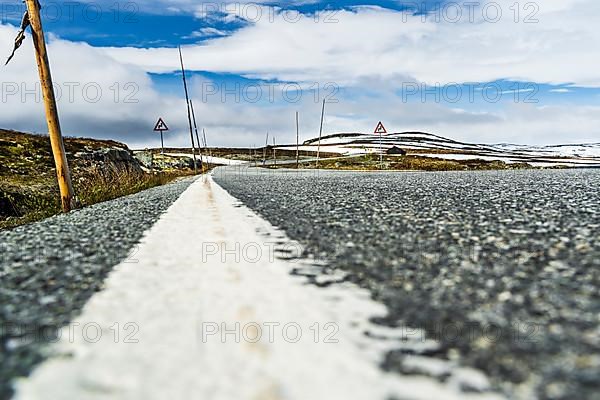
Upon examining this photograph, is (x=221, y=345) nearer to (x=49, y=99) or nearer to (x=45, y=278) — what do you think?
(x=45, y=278)

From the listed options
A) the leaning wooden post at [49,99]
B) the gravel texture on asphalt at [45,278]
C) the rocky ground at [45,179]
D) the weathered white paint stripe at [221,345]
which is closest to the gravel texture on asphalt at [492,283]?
the weathered white paint stripe at [221,345]

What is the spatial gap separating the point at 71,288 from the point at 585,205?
5.87 metres

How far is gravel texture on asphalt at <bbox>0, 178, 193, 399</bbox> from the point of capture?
167cm

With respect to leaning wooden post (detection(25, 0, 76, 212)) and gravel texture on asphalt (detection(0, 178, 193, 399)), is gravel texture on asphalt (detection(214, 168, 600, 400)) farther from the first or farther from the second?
leaning wooden post (detection(25, 0, 76, 212))

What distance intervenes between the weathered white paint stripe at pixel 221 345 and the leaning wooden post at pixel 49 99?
736cm

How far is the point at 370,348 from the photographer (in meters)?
1.56

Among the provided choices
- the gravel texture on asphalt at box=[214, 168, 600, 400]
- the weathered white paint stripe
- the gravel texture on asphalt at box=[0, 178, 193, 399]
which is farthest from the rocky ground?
the gravel texture on asphalt at box=[214, 168, 600, 400]

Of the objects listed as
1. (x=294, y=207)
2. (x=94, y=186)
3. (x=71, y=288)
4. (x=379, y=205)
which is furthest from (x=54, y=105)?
(x=71, y=288)

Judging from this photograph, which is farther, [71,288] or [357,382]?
[71,288]

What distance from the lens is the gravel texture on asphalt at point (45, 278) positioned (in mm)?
1667

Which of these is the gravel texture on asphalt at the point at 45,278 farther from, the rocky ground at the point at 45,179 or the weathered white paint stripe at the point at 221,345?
the rocky ground at the point at 45,179

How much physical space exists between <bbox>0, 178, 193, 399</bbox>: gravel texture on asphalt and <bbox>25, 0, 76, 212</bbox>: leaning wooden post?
4427 millimetres

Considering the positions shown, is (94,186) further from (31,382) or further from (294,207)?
(31,382)

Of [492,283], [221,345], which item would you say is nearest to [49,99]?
[221,345]
